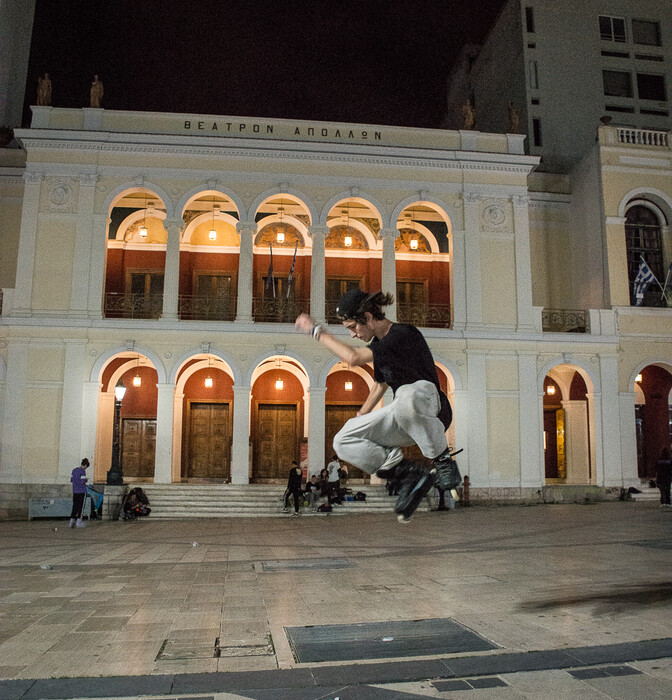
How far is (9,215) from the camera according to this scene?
23234 mm

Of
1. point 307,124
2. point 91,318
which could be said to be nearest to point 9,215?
point 91,318

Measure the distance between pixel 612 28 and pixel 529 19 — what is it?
14.6 ft

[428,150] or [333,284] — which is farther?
[333,284]

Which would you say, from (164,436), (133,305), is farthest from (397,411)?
(133,305)

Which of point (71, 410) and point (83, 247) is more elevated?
point (83, 247)

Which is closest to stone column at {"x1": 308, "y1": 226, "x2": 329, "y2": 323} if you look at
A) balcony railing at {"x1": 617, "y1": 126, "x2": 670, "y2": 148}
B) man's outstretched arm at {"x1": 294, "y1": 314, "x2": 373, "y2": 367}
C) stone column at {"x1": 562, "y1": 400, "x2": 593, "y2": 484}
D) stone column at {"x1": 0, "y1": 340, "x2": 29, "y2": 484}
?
stone column at {"x1": 0, "y1": 340, "x2": 29, "y2": 484}

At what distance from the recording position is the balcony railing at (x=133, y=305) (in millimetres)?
21984

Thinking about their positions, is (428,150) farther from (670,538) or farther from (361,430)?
(361,430)

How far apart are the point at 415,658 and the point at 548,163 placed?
28149 mm

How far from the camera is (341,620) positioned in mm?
5973

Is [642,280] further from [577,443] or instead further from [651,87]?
[651,87]

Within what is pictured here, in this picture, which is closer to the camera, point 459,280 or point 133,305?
point 133,305

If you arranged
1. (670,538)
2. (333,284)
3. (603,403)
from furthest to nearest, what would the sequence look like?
(333,284), (603,403), (670,538)

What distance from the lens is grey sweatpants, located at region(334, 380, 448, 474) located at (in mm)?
4613
